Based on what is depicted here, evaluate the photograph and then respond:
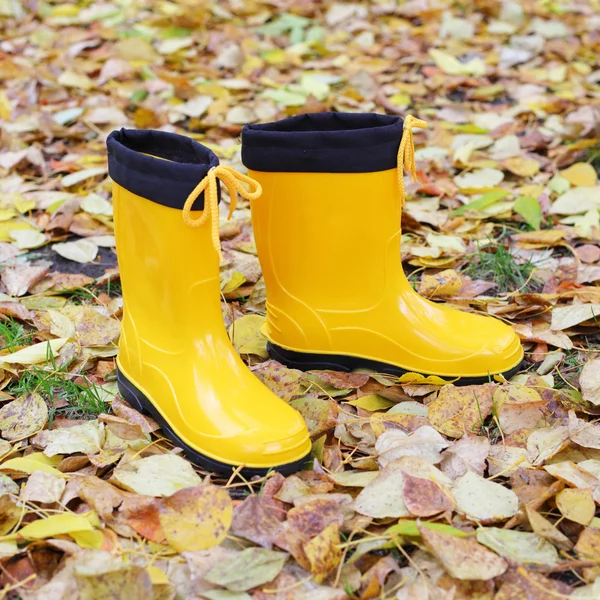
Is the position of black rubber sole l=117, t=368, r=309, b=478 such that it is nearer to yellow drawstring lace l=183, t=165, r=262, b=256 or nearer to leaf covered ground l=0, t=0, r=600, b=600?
leaf covered ground l=0, t=0, r=600, b=600

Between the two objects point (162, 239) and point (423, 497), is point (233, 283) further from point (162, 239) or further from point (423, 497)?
point (423, 497)

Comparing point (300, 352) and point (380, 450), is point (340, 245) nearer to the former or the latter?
point (300, 352)

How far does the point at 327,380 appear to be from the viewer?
1125 millimetres

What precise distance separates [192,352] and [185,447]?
4.6 inches

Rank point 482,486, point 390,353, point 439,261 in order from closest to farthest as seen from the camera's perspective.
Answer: point 482,486 < point 390,353 < point 439,261

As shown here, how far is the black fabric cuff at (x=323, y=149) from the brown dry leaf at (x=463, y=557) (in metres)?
0.48

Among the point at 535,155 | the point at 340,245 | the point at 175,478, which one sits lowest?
the point at 535,155

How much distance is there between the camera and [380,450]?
958 mm

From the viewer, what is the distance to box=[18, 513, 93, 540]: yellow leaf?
2.65 ft

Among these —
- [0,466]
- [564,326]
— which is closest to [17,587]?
[0,466]

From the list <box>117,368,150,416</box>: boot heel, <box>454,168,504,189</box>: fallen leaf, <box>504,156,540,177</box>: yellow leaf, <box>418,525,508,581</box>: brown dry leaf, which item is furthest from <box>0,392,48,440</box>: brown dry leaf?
<box>504,156,540,177</box>: yellow leaf

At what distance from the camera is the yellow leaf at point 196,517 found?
32.1 inches

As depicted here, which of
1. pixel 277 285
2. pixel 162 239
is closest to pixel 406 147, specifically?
pixel 277 285

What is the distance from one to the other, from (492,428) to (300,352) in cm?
30
